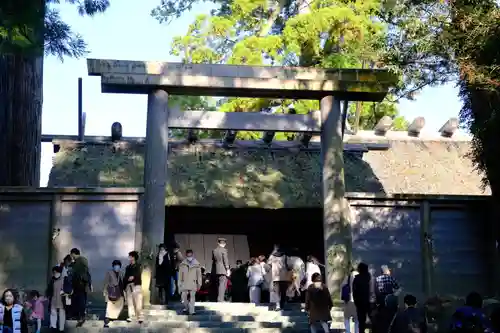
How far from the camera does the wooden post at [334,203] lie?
16016mm

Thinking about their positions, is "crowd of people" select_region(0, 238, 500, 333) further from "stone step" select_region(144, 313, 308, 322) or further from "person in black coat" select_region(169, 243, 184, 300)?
"stone step" select_region(144, 313, 308, 322)

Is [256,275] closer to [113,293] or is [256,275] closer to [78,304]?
[113,293]

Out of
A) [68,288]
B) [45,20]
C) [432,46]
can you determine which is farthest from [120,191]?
[432,46]

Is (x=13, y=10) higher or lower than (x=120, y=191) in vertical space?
higher

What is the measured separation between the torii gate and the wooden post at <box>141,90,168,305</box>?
2 cm

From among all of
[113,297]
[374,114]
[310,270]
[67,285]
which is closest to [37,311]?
[67,285]

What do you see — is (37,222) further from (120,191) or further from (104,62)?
(104,62)

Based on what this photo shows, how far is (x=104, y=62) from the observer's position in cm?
1616

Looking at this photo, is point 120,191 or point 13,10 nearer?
point 13,10

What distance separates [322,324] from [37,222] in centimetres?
686

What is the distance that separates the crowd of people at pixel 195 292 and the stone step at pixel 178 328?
166 mm

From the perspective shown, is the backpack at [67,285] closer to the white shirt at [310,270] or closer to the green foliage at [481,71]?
the white shirt at [310,270]

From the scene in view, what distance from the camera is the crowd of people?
11.5 meters

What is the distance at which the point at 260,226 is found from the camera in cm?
2150
